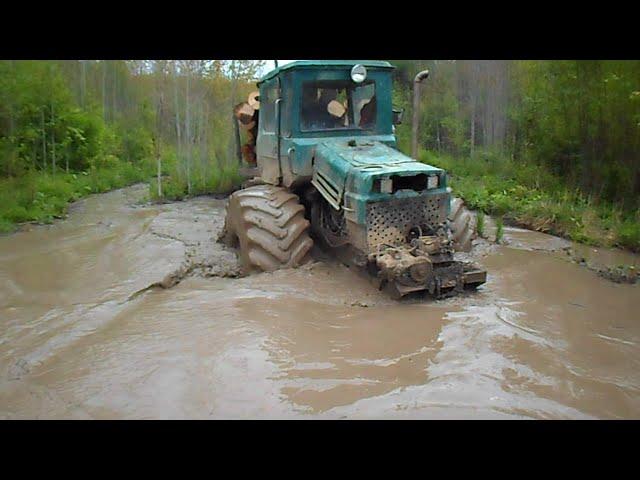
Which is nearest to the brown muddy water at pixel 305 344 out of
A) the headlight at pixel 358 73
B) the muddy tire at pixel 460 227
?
the muddy tire at pixel 460 227

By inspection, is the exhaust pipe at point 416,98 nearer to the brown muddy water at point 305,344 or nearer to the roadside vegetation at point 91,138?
the brown muddy water at point 305,344

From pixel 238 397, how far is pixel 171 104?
41.0ft

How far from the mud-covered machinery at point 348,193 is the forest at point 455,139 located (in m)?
3.90

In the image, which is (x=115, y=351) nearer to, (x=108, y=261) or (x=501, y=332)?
(x=501, y=332)

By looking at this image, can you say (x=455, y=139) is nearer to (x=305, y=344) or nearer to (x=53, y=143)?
(x=53, y=143)

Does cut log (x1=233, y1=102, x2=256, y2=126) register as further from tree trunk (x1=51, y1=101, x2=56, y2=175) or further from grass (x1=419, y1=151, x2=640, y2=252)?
tree trunk (x1=51, y1=101, x2=56, y2=175)

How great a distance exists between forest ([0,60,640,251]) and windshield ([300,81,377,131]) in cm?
401

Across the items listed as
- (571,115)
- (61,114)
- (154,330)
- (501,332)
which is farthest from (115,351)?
(61,114)

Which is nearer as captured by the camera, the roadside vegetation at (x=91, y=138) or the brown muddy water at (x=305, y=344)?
the brown muddy water at (x=305, y=344)

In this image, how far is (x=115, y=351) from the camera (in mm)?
4277

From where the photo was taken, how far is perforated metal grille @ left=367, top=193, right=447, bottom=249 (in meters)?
5.41

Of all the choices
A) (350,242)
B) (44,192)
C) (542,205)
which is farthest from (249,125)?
(44,192)

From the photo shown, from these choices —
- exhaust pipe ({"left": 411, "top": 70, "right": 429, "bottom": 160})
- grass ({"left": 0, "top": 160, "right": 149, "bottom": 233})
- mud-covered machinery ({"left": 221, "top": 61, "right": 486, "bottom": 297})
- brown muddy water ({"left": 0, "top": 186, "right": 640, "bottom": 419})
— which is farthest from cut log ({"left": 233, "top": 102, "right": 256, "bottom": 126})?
exhaust pipe ({"left": 411, "top": 70, "right": 429, "bottom": 160})

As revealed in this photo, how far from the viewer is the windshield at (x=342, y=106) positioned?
6.69m
